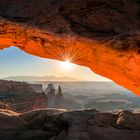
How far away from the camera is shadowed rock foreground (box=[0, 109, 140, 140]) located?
449 inches

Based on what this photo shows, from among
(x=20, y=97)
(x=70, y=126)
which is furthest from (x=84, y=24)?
(x=20, y=97)

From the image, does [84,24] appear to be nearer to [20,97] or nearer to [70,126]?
[70,126]

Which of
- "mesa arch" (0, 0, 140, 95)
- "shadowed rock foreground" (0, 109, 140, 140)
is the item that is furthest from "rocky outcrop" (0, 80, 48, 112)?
"mesa arch" (0, 0, 140, 95)

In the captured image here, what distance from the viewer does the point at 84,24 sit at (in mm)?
11367

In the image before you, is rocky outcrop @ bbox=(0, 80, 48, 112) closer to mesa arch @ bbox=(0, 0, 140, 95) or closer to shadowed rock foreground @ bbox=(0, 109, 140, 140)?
shadowed rock foreground @ bbox=(0, 109, 140, 140)

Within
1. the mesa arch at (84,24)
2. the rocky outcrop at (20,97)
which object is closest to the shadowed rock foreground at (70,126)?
the mesa arch at (84,24)

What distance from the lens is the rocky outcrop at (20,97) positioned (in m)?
48.7

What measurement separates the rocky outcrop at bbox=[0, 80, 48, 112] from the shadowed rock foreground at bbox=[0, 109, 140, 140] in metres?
33.7

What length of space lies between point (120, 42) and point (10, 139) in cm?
620

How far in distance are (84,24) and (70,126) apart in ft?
14.7

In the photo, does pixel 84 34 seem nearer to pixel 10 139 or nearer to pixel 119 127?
pixel 119 127

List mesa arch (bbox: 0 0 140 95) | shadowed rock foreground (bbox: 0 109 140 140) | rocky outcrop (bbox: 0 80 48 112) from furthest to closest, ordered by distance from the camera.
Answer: rocky outcrop (bbox: 0 80 48 112) → shadowed rock foreground (bbox: 0 109 140 140) → mesa arch (bbox: 0 0 140 95)

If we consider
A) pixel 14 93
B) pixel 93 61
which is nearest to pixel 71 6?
pixel 93 61

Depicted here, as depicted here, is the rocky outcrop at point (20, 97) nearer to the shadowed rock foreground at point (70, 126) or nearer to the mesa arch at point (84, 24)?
the shadowed rock foreground at point (70, 126)
